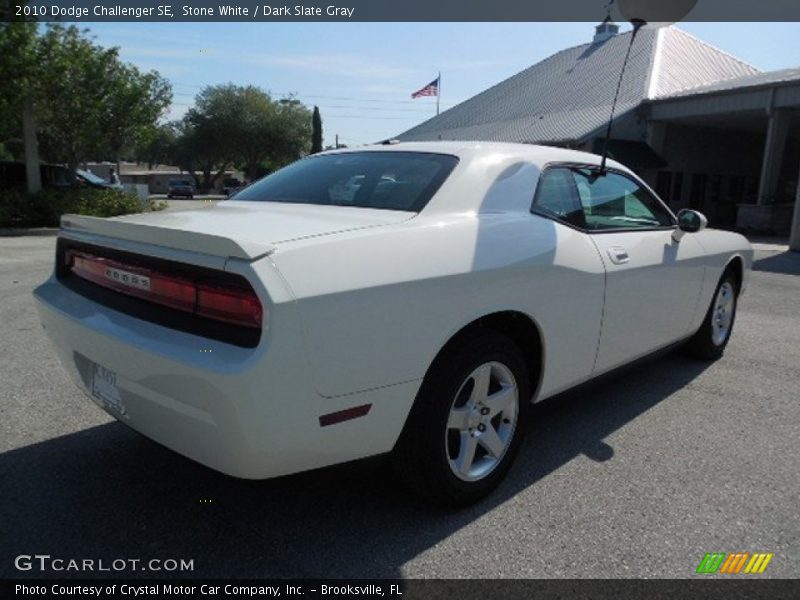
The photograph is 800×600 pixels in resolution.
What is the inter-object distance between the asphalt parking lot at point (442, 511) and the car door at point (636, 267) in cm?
43

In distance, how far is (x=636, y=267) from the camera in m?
3.38

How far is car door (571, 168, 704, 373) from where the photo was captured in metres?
3.24

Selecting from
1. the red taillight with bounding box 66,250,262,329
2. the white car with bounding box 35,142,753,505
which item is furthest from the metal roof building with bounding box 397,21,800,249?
the red taillight with bounding box 66,250,262,329

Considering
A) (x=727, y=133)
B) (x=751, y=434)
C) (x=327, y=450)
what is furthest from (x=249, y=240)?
(x=727, y=133)

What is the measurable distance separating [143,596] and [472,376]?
1420 millimetres

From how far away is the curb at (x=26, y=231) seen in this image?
14.2 meters

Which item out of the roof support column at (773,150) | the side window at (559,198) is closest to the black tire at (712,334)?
→ the side window at (559,198)

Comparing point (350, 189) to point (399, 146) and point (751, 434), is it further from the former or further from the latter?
point (751, 434)

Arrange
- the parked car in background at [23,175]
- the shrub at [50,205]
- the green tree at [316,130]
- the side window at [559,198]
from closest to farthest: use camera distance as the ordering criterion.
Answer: the side window at [559,198] < the shrub at [50,205] < the parked car in background at [23,175] < the green tree at [316,130]

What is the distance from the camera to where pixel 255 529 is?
243 cm

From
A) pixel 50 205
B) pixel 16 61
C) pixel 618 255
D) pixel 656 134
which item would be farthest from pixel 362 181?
pixel 656 134

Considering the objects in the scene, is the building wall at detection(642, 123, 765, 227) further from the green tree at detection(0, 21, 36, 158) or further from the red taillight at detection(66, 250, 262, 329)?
the red taillight at detection(66, 250, 262, 329)

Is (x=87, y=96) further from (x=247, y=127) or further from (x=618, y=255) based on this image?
(x=247, y=127)

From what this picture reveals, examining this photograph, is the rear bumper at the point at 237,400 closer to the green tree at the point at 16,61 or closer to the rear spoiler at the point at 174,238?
the rear spoiler at the point at 174,238
